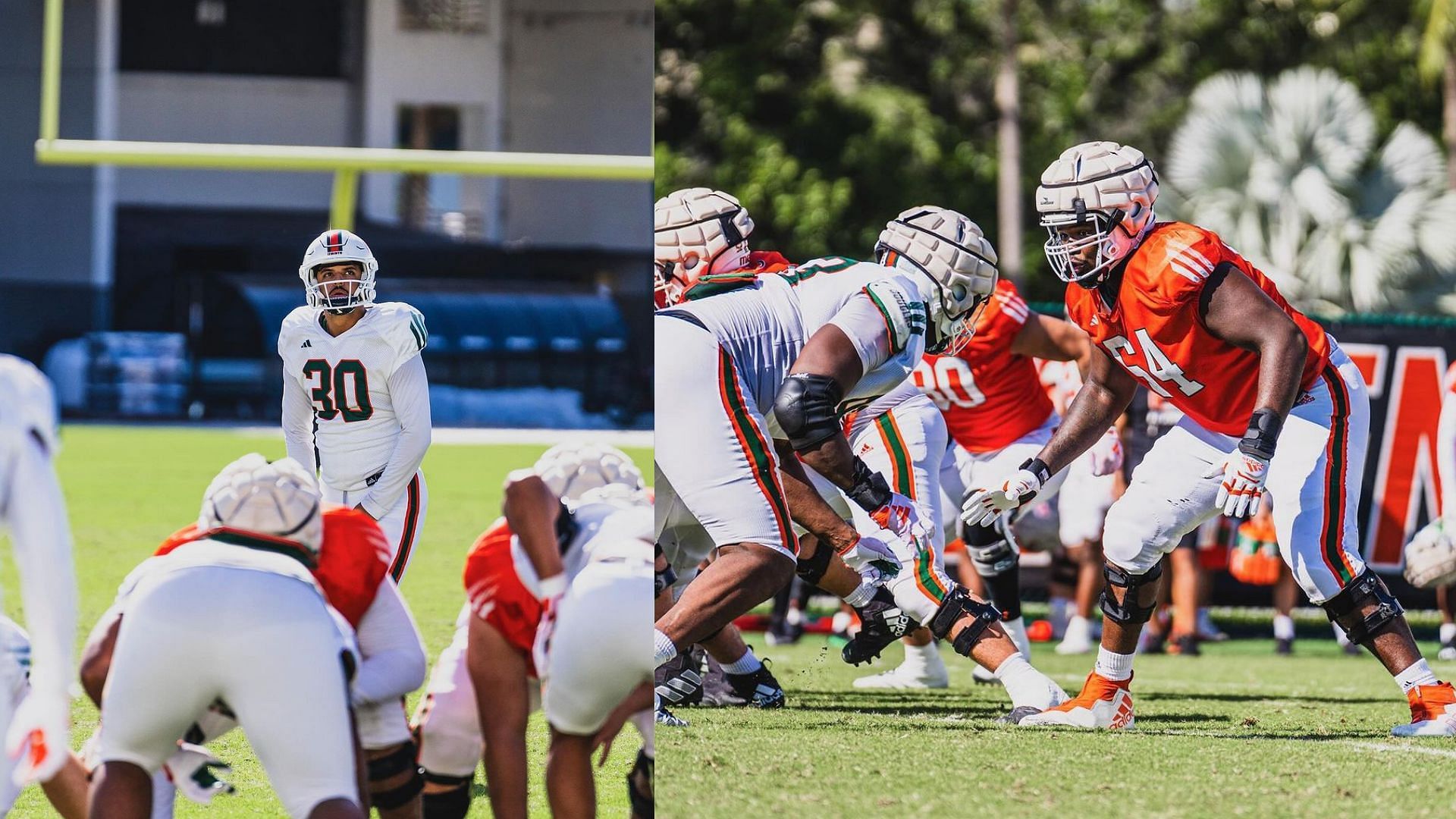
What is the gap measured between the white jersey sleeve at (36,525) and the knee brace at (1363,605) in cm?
329

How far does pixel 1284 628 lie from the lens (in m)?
7.90

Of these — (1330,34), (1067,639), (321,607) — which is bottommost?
(1067,639)

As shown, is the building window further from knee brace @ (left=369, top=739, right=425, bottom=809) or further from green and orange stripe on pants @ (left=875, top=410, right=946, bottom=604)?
knee brace @ (left=369, top=739, right=425, bottom=809)

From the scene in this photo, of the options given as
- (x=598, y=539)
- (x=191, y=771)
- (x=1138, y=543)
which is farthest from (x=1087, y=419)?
(x=191, y=771)

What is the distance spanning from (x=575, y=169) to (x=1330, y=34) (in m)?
10.5

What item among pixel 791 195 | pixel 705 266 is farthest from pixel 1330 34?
pixel 705 266

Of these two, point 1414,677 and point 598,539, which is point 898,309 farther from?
point 1414,677

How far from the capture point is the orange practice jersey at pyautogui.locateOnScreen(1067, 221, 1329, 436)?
452 centimetres

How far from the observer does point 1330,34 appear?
70.4 feet

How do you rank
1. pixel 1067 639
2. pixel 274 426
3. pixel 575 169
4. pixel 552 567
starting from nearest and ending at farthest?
1. pixel 552 567
2. pixel 1067 639
3. pixel 575 169
4. pixel 274 426

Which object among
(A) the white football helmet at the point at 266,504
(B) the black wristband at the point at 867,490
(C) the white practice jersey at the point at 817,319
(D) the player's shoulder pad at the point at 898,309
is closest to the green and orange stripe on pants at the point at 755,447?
(C) the white practice jersey at the point at 817,319

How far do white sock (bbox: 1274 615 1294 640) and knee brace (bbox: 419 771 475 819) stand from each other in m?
5.38

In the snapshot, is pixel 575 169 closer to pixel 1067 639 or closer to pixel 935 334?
pixel 1067 639

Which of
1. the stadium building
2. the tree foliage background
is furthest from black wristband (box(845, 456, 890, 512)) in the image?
the stadium building
